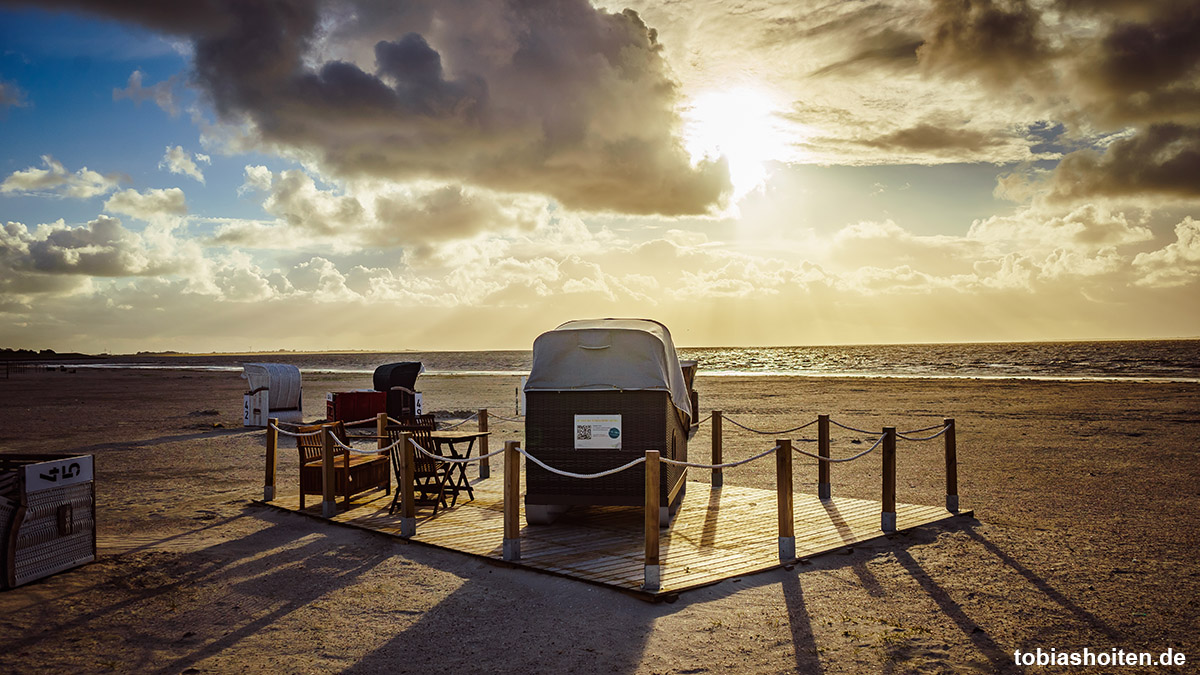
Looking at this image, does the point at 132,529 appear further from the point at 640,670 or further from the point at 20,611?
the point at 640,670

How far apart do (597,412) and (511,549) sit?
194cm

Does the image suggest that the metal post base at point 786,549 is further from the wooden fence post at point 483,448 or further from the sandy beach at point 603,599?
the wooden fence post at point 483,448

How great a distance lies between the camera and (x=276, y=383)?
2217cm

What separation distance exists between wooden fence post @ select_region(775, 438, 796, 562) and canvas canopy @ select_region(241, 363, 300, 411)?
709 inches

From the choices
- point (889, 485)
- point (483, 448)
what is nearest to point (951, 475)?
point (889, 485)

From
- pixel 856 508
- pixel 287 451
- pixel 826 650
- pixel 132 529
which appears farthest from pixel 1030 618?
pixel 287 451

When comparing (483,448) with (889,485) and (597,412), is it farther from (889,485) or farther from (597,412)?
(889,485)

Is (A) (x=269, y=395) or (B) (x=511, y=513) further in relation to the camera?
(A) (x=269, y=395)

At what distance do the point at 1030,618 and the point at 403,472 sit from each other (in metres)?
6.60

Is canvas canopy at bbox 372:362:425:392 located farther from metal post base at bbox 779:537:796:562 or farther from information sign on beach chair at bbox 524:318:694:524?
metal post base at bbox 779:537:796:562

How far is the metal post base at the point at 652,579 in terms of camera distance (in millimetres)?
6777
